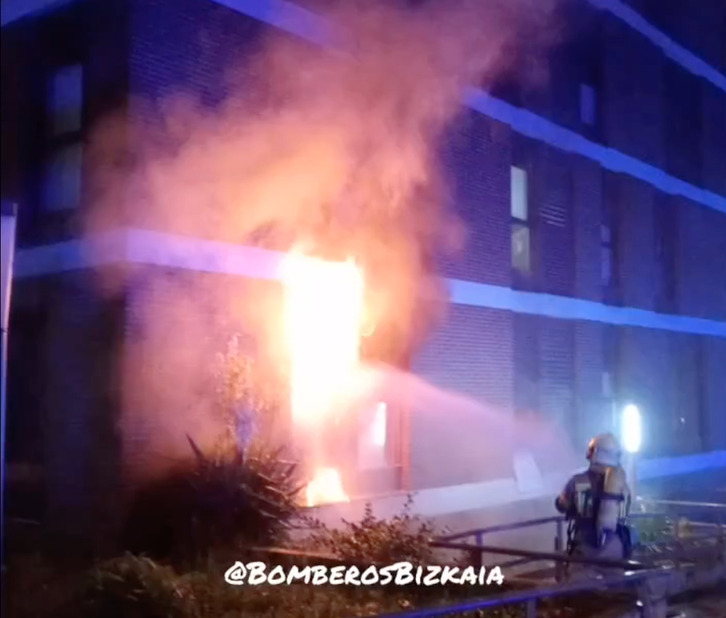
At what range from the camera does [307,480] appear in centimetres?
1068

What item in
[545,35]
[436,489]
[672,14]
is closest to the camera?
[436,489]

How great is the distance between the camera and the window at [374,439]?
11961 millimetres

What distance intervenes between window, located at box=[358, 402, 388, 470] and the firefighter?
4.71m

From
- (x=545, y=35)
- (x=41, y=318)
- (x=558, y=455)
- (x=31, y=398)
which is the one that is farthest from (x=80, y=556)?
(x=545, y=35)

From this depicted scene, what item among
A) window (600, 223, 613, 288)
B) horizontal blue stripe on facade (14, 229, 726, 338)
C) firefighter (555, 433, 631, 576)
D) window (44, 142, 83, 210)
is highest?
window (600, 223, 613, 288)

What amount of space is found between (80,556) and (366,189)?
5.30 m

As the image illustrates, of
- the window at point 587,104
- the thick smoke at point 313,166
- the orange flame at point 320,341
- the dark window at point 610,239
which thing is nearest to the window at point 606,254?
the dark window at point 610,239

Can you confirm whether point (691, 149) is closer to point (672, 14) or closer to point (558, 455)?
point (672, 14)

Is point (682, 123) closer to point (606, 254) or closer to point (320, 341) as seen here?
point (606, 254)

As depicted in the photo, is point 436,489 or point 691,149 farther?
point 691,149

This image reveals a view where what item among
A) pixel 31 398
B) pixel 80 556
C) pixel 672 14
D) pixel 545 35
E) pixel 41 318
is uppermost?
pixel 672 14

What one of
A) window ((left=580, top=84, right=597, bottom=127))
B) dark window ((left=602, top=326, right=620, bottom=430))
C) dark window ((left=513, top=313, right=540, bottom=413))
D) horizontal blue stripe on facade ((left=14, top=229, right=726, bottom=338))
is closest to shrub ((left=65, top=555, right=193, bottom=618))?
horizontal blue stripe on facade ((left=14, top=229, right=726, bottom=338))

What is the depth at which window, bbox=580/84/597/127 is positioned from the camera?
1695 cm

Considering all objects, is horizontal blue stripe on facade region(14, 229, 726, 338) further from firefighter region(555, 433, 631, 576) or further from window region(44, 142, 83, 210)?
firefighter region(555, 433, 631, 576)
